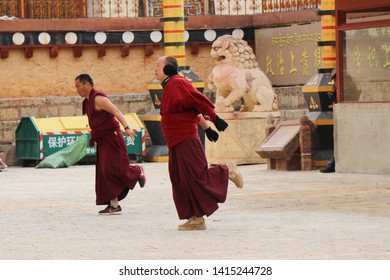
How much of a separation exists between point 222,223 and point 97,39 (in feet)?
41.7

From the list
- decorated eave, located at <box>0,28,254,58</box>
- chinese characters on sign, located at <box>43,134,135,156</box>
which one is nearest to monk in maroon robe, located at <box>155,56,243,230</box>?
chinese characters on sign, located at <box>43,134,135,156</box>

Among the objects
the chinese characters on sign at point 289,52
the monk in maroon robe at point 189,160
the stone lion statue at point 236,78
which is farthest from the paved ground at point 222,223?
the chinese characters on sign at point 289,52

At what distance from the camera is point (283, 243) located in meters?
11.2

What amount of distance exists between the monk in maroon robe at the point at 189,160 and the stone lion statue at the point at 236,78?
9.24 m

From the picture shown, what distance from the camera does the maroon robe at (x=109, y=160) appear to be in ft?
47.4

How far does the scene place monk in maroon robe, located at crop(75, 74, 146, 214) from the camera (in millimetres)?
14430

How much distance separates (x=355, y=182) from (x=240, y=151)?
15.4 ft

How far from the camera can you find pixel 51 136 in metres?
23.3

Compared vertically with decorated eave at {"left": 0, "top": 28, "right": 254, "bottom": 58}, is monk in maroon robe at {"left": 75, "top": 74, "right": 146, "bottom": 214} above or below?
below

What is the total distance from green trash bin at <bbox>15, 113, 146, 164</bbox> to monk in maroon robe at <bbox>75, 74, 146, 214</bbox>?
28.9 feet

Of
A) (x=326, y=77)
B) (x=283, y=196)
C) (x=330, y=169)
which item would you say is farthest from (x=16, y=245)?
(x=326, y=77)

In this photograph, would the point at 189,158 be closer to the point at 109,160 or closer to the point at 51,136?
the point at 109,160

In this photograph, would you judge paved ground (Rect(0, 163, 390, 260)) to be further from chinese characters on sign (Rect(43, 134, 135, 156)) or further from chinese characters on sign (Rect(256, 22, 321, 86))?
chinese characters on sign (Rect(256, 22, 321, 86))
